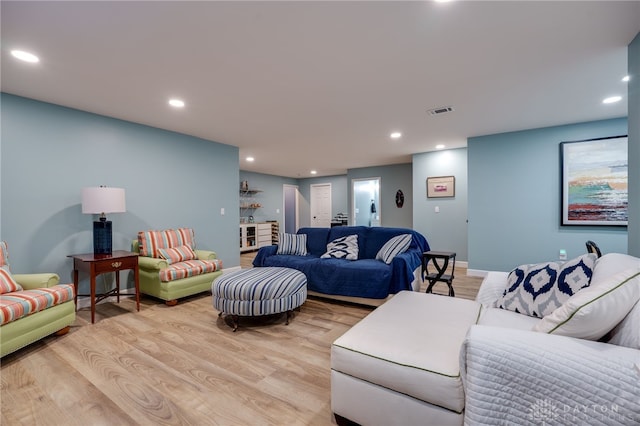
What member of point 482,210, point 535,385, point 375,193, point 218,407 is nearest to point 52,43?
point 218,407

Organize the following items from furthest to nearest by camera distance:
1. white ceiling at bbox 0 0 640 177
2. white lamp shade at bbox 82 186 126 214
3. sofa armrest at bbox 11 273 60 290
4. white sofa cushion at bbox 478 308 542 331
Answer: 1. white lamp shade at bbox 82 186 126 214
2. sofa armrest at bbox 11 273 60 290
3. white ceiling at bbox 0 0 640 177
4. white sofa cushion at bbox 478 308 542 331

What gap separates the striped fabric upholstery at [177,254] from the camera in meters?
3.52

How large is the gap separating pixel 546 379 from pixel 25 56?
3.79m

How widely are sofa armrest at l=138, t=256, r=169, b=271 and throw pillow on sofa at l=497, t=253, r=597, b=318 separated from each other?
3.44 metres

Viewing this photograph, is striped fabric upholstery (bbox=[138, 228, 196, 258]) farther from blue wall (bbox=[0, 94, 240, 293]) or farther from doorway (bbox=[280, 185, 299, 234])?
doorway (bbox=[280, 185, 299, 234])

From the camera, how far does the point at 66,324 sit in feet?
8.21

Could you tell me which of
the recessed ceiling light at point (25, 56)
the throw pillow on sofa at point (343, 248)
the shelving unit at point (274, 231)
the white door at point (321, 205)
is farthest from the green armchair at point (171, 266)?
the white door at point (321, 205)

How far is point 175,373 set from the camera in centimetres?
194

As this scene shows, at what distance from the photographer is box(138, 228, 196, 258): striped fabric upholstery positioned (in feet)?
11.5

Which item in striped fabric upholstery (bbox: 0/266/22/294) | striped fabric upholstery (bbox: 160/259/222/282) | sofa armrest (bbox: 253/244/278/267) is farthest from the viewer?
sofa armrest (bbox: 253/244/278/267)

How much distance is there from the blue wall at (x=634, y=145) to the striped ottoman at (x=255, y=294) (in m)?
2.74

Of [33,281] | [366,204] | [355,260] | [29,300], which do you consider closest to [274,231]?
[366,204]

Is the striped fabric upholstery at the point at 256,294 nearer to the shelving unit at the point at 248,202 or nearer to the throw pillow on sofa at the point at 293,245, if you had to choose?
the throw pillow on sofa at the point at 293,245

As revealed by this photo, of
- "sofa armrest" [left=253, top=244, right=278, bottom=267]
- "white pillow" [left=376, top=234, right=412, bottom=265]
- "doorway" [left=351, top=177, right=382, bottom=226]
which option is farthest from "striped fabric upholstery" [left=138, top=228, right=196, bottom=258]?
"doorway" [left=351, top=177, right=382, bottom=226]
